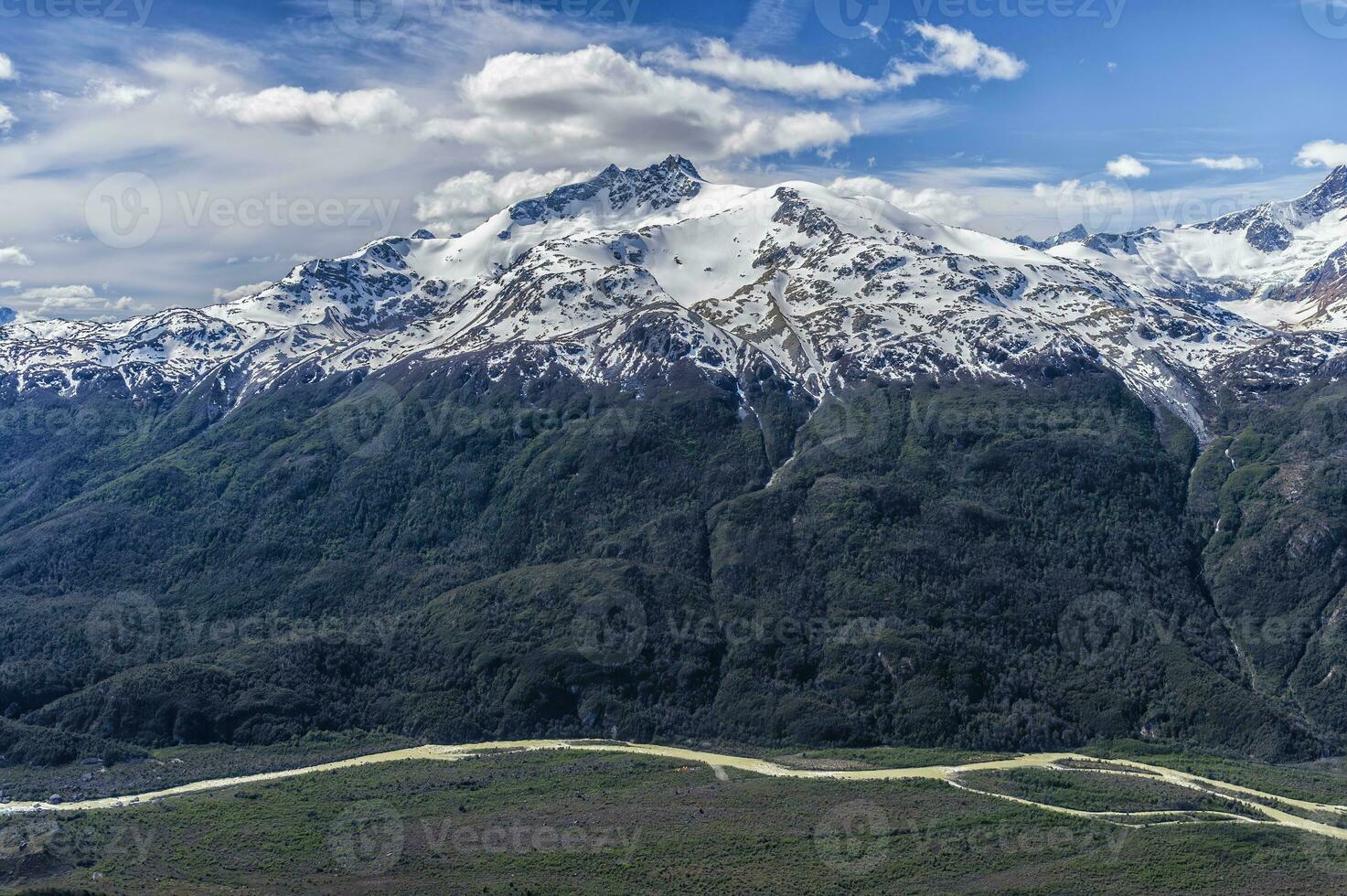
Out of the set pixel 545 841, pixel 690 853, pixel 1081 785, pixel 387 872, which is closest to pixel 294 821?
pixel 387 872

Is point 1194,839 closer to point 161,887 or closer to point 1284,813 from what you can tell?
point 1284,813

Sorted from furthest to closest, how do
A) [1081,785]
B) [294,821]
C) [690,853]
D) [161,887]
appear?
[1081,785] → [294,821] → [690,853] → [161,887]

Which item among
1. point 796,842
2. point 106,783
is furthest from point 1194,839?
point 106,783

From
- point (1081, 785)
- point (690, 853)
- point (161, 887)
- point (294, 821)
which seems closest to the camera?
point (161, 887)

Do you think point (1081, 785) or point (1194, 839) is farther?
point (1081, 785)

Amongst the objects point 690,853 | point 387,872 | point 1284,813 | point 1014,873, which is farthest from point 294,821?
point 1284,813

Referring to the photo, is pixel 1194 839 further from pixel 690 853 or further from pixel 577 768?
pixel 577 768

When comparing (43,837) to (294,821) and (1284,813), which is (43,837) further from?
(1284,813)

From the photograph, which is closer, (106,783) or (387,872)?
(387,872)
